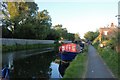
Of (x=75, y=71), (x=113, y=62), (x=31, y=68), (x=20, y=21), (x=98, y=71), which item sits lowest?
Answer: (x=31, y=68)

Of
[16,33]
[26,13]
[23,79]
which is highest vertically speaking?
[26,13]

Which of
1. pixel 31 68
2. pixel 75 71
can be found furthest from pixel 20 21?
pixel 75 71

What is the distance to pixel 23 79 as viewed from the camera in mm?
19766

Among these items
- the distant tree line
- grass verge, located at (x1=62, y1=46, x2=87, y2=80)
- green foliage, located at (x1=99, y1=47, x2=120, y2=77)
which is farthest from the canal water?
the distant tree line

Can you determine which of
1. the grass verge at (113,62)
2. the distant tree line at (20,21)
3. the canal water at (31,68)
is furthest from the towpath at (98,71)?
the distant tree line at (20,21)

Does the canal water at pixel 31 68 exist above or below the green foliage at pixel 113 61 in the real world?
below

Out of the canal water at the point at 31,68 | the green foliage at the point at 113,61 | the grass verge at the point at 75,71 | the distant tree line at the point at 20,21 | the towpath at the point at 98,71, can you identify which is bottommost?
the canal water at the point at 31,68

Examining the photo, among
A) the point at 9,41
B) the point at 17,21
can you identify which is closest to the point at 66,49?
the point at 9,41

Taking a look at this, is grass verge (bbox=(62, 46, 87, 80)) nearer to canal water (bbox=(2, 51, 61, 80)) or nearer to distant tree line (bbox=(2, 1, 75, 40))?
canal water (bbox=(2, 51, 61, 80))

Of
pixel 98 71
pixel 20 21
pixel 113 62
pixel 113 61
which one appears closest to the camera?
pixel 113 62

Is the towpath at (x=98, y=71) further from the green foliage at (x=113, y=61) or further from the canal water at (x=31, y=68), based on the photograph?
the canal water at (x=31, y=68)

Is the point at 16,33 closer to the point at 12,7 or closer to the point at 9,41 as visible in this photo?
the point at 12,7

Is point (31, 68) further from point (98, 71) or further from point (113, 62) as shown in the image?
point (113, 62)

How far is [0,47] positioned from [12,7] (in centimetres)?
2022
